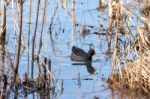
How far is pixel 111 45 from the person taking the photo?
28.5 feet

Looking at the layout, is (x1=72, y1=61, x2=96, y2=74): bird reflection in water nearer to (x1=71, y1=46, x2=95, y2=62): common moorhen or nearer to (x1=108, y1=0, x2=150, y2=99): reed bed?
(x1=71, y1=46, x2=95, y2=62): common moorhen

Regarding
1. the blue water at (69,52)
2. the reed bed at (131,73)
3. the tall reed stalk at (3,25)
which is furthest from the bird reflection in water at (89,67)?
the tall reed stalk at (3,25)

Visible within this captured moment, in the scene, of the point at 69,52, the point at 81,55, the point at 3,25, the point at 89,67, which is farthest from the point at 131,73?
the point at 3,25

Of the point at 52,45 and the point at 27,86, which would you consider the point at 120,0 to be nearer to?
the point at 52,45

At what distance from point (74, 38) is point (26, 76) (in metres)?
2.93

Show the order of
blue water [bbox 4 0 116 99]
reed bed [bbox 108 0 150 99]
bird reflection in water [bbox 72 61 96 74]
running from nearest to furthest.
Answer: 1. reed bed [bbox 108 0 150 99]
2. blue water [bbox 4 0 116 99]
3. bird reflection in water [bbox 72 61 96 74]

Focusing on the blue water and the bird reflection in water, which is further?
the bird reflection in water

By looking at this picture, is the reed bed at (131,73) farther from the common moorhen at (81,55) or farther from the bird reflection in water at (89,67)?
the common moorhen at (81,55)

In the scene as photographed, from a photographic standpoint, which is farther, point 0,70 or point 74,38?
point 74,38

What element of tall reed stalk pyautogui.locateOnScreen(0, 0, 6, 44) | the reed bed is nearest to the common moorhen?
the reed bed

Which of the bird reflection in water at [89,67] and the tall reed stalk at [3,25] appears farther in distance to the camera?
the tall reed stalk at [3,25]

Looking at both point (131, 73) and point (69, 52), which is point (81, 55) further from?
point (131, 73)

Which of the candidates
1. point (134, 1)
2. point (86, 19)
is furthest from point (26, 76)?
point (134, 1)

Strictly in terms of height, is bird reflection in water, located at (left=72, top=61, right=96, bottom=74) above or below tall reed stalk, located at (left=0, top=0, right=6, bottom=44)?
below
